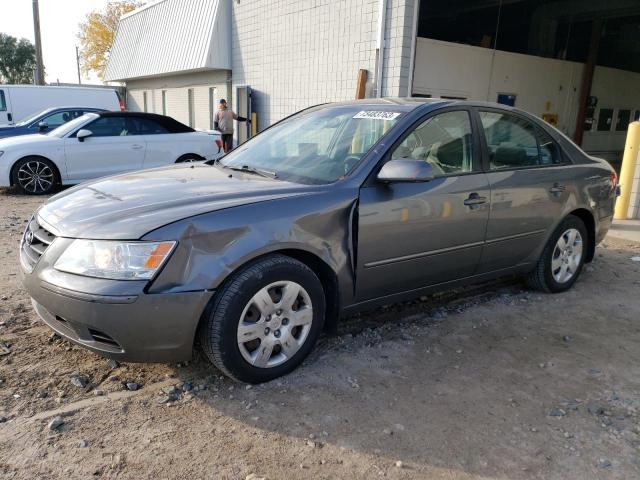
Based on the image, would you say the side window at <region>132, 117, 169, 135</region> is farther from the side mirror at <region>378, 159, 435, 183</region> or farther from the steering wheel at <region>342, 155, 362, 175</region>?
the side mirror at <region>378, 159, 435, 183</region>

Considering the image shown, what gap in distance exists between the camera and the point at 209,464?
2414 millimetres

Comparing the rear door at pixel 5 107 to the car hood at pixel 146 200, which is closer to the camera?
the car hood at pixel 146 200

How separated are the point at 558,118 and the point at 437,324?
13.4 m

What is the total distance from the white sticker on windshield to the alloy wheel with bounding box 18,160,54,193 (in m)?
7.40

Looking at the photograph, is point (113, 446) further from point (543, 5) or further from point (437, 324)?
point (543, 5)

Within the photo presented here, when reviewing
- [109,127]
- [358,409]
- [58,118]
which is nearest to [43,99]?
[58,118]

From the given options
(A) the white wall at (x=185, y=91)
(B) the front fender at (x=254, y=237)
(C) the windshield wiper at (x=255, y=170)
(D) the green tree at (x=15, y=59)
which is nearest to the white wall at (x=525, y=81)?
(A) the white wall at (x=185, y=91)

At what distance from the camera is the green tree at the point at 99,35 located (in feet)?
139

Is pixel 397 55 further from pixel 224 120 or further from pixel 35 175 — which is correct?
pixel 35 175

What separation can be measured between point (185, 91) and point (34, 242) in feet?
56.6

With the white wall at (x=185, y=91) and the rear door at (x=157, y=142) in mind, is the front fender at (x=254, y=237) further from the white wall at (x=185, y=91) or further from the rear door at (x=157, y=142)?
the white wall at (x=185, y=91)

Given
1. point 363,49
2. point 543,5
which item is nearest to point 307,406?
point 363,49

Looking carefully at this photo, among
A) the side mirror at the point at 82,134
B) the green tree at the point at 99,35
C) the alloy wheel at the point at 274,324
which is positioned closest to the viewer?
the alloy wheel at the point at 274,324

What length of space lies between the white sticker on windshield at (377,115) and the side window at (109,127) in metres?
6.98
